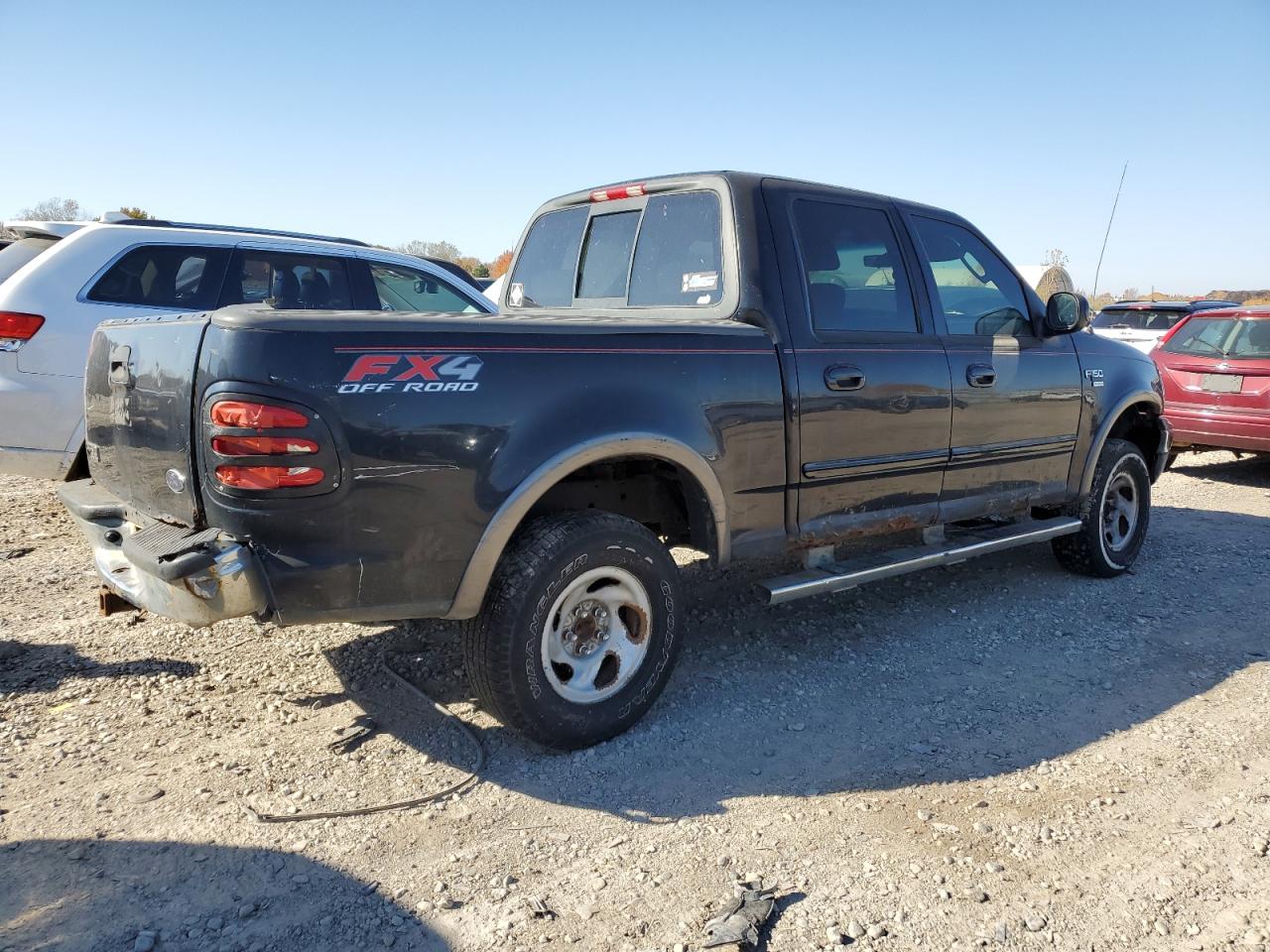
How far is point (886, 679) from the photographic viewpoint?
3951mm

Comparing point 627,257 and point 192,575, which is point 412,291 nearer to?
point 627,257

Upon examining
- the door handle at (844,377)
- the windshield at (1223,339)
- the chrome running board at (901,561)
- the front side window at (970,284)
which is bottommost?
the chrome running board at (901,561)

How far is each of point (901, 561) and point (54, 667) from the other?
3711 mm

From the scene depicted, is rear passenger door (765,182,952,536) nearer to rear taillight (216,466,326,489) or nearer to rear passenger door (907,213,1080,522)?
rear passenger door (907,213,1080,522)

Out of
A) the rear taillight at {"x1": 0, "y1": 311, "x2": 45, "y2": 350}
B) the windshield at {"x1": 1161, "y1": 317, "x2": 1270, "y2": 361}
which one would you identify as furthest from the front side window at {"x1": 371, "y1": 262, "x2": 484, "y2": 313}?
the windshield at {"x1": 1161, "y1": 317, "x2": 1270, "y2": 361}

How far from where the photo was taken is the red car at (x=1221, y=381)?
8008 millimetres

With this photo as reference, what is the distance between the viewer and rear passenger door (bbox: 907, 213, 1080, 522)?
4.39 metres

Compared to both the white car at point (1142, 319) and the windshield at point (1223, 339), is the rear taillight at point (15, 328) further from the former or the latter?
the white car at point (1142, 319)

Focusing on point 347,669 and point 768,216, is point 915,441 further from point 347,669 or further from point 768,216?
point 347,669

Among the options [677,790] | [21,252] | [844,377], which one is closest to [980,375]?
[844,377]

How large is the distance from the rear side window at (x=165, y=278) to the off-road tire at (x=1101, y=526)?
18.2ft

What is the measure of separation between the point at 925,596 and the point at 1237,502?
447 centimetres

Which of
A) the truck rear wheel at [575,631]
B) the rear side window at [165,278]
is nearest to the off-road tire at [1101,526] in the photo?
the truck rear wheel at [575,631]

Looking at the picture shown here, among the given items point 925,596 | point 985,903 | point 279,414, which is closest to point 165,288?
point 279,414
